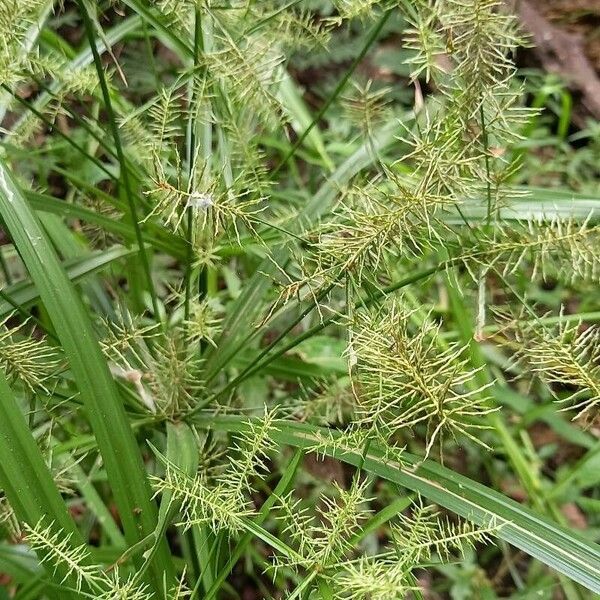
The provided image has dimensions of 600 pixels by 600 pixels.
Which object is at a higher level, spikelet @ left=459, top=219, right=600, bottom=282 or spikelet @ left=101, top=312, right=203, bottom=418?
spikelet @ left=459, top=219, right=600, bottom=282

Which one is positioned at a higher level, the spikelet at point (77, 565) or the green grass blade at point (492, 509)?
the spikelet at point (77, 565)

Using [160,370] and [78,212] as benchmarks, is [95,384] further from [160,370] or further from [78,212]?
[78,212]

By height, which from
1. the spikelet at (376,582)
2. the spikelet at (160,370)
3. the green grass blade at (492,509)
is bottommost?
the green grass blade at (492,509)

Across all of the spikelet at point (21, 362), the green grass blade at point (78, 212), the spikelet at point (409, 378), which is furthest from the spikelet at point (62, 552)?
the green grass blade at point (78, 212)

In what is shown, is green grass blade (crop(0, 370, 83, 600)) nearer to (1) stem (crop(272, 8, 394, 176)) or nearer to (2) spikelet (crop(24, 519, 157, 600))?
(2) spikelet (crop(24, 519, 157, 600))

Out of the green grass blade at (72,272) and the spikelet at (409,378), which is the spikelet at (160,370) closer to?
the green grass blade at (72,272)

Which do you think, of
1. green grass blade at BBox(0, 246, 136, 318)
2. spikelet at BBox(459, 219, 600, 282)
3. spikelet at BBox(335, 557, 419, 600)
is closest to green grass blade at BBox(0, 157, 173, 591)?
green grass blade at BBox(0, 246, 136, 318)

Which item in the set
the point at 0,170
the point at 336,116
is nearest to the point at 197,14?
the point at 0,170

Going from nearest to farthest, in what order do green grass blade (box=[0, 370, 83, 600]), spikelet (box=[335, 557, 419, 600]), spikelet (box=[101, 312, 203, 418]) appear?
spikelet (box=[335, 557, 419, 600]), green grass blade (box=[0, 370, 83, 600]), spikelet (box=[101, 312, 203, 418])

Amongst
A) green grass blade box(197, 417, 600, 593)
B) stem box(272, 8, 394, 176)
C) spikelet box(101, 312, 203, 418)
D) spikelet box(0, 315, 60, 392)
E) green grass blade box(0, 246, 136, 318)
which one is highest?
stem box(272, 8, 394, 176)
